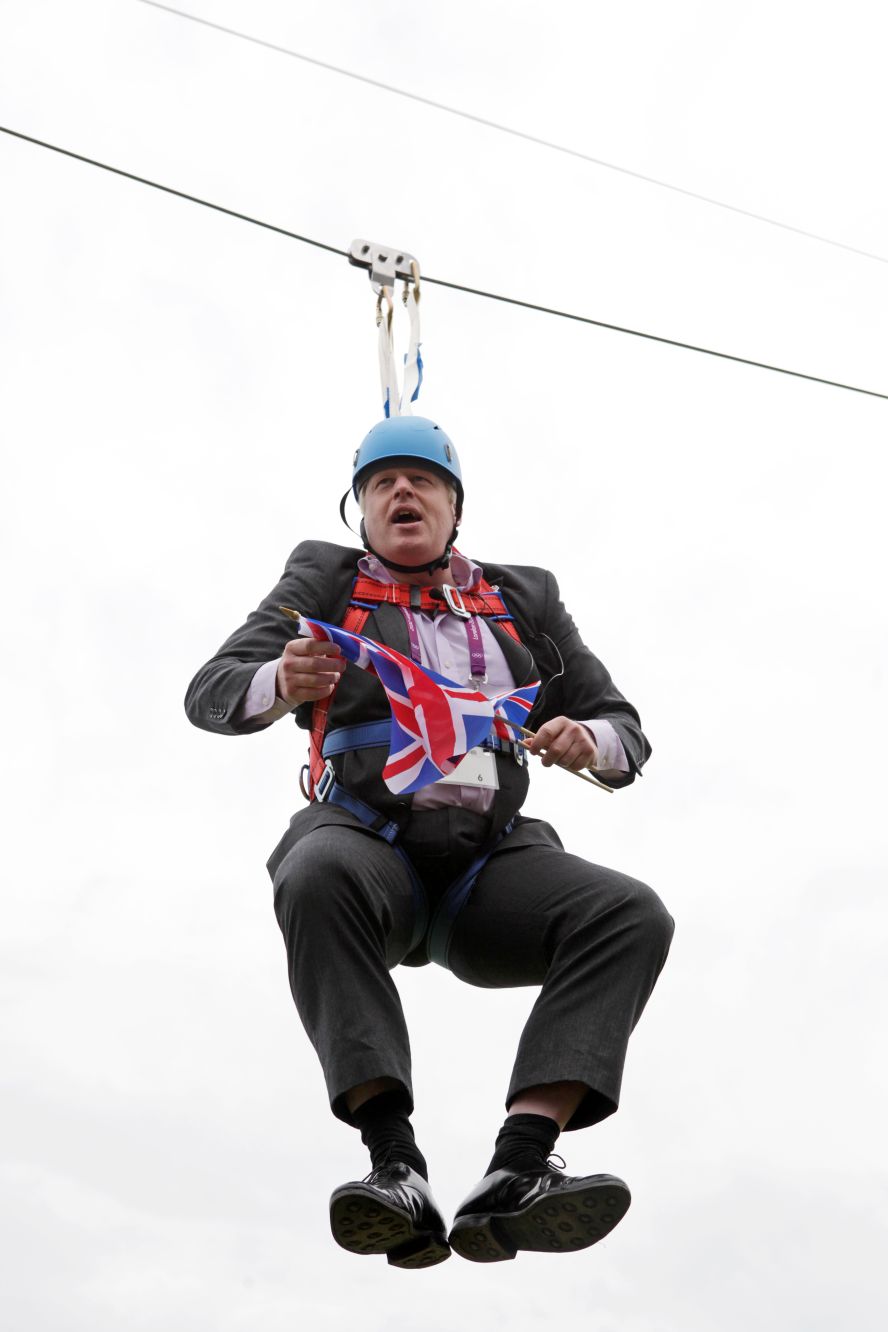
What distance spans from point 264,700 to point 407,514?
3.11 ft

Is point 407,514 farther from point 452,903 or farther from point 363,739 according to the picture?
→ point 452,903

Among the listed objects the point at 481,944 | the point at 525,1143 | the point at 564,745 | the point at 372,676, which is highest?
the point at 372,676

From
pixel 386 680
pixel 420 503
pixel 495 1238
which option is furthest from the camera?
pixel 420 503

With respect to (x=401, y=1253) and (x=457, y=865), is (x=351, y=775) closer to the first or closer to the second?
(x=457, y=865)

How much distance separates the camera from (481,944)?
4746 mm

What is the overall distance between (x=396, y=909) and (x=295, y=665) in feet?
2.31

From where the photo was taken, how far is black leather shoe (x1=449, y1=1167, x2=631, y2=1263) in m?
3.99

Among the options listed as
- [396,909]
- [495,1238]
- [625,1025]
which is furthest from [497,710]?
[495,1238]

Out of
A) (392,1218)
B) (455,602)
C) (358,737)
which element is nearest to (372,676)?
(358,737)

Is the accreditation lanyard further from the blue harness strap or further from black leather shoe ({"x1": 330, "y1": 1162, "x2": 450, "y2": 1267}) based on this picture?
black leather shoe ({"x1": 330, "y1": 1162, "x2": 450, "y2": 1267})

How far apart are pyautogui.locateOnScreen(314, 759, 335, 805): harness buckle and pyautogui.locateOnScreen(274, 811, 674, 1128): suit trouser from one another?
0.76ft

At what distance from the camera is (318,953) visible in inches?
169

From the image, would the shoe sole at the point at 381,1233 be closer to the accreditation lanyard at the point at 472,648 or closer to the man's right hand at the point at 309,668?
the man's right hand at the point at 309,668

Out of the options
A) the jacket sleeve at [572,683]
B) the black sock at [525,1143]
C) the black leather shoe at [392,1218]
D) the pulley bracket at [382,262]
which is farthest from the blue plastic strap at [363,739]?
the pulley bracket at [382,262]
